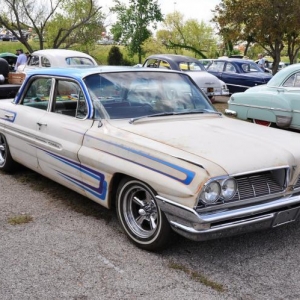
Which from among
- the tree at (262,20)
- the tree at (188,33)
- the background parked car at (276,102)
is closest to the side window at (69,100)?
the background parked car at (276,102)

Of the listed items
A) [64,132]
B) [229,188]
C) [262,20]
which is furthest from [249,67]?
[229,188]

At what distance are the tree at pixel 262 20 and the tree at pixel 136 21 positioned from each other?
14703 mm

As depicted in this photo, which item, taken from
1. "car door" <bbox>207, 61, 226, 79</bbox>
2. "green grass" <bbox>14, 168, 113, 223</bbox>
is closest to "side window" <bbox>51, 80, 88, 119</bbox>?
"green grass" <bbox>14, 168, 113, 223</bbox>

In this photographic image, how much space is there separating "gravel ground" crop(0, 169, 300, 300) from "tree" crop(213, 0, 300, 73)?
16773mm

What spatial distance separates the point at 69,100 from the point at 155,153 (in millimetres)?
1708

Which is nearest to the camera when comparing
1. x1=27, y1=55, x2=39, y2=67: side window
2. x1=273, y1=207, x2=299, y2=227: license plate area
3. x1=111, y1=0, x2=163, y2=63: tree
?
x1=273, y1=207, x2=299, y2=227: license plate area

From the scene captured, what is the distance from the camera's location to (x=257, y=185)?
11.3 feet

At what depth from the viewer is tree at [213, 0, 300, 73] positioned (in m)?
18.9

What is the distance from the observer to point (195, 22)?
1597 inches

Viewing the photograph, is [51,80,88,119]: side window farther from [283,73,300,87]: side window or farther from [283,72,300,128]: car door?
[283,73,300,87]: side window

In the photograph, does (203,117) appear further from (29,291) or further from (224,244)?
(29,291)

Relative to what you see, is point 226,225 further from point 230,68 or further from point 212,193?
point 230,68

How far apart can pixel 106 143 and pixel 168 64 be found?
35.9 ft

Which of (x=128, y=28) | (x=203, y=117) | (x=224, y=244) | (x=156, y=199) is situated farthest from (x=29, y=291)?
(x=128, y=28)
